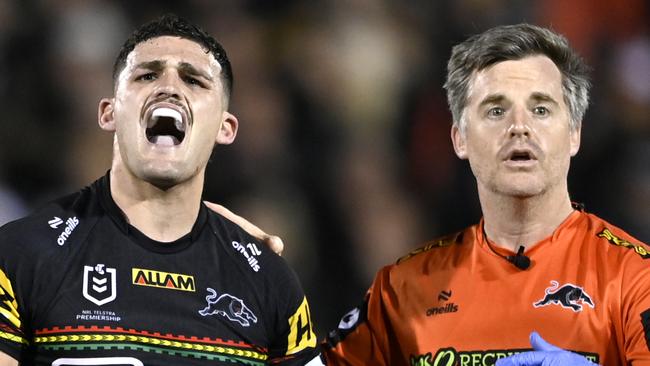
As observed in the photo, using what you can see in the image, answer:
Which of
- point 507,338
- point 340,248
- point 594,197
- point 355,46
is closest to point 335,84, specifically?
point 355,46

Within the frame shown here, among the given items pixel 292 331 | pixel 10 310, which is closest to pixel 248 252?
pixel 292 331

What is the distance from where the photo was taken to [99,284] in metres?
3.13

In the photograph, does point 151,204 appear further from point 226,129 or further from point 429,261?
point 429,261

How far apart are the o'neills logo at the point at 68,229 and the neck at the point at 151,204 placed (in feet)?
0.53

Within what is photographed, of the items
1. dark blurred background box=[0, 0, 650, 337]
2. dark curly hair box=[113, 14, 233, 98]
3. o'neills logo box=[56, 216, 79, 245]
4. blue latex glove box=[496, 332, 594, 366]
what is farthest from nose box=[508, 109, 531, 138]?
dark blurred background box=[0, 0, 650, 337]

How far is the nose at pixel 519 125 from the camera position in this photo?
140 inches

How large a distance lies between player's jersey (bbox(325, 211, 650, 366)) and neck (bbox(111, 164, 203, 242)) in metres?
0.84

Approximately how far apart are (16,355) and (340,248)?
2.81 m

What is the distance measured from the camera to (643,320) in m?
3.25

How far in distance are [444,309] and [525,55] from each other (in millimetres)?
968

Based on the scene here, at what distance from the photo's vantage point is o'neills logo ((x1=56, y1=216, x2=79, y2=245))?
315 centimetres

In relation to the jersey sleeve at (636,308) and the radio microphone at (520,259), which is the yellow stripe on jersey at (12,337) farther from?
the jersey sleeve at (636,308)

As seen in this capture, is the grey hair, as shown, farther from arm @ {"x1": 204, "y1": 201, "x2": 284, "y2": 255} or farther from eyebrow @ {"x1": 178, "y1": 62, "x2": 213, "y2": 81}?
eyebrow @ {"x1": 178, "y1": 62, "x2": 213, "y2": 81}

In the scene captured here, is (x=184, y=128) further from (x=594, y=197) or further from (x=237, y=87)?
(x=594, y=197)
